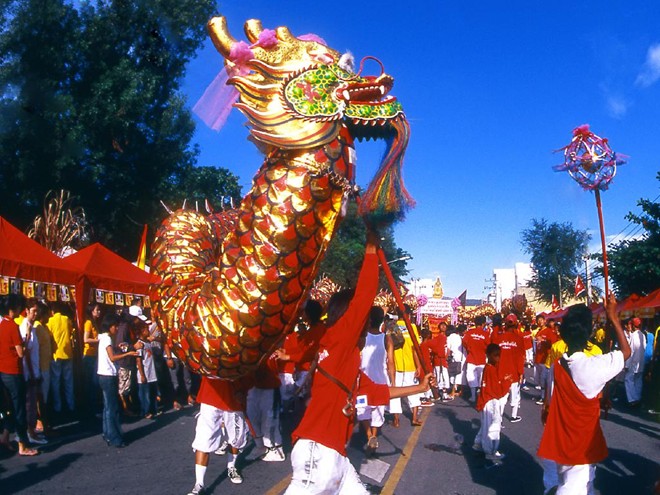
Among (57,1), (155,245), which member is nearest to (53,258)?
(155,245)

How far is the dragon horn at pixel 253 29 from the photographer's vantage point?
3.18 m

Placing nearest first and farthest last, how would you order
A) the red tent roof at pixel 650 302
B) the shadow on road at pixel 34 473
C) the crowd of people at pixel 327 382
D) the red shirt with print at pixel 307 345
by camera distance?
the crowd of people at pixel 327 382 → the red shirt with print at pixel 307 345 → the shadow on road at pixel 34 473 → the red tent roof at pixel 650 302

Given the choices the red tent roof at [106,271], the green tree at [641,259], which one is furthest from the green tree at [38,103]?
the green tree at [641,259]

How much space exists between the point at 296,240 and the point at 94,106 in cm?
1530

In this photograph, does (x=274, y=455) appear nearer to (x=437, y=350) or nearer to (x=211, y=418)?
(x=211, y=418)

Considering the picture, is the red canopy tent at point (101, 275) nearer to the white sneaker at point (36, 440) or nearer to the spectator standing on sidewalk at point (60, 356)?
the spectator standing on sidewalk at point (60, 356)

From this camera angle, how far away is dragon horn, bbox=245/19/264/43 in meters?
3.18

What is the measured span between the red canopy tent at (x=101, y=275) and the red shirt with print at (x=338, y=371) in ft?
23.6

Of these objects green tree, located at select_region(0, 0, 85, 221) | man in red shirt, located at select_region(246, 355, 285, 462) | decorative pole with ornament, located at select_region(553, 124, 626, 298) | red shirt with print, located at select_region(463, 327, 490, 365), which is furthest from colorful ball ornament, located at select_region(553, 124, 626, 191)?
green tree, located at select_region(0, 0, 85, 221)

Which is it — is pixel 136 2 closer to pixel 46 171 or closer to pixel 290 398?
pixel 46 171

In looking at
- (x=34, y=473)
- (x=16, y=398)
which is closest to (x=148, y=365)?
(x=16, y=398)

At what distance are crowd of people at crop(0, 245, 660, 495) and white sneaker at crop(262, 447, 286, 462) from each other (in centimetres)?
2

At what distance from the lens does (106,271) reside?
36.2 ft

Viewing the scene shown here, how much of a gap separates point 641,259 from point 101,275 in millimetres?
18289
